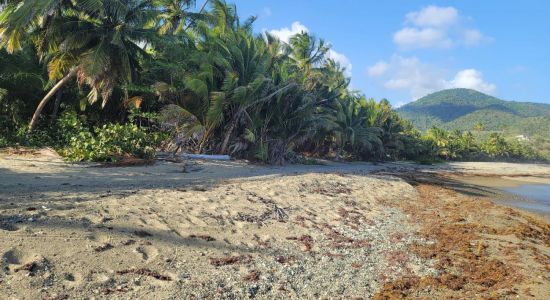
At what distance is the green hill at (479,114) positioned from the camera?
389 feet

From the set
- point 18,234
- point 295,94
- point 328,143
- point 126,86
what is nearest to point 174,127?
point 126,86

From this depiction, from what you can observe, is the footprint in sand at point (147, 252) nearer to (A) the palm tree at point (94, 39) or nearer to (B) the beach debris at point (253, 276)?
(B) the beach debris at point (253, 276)

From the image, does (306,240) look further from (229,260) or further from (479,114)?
(479,114)

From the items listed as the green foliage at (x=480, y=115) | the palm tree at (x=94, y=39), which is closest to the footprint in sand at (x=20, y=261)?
the palm tree at (x=94, y=39)

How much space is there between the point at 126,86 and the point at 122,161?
18.1 feet

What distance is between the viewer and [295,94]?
20.7 metres

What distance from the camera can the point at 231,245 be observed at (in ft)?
18.5

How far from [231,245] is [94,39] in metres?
12.6

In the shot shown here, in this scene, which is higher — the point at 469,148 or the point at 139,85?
the point at 139,85

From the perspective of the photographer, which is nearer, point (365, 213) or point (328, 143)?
point (365, 213)

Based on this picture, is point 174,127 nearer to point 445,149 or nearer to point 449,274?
point 449,274

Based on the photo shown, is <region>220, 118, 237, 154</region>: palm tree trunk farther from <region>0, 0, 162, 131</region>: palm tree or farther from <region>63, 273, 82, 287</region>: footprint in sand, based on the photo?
<region>63, 273, 82, 287</region>: footprint in sand

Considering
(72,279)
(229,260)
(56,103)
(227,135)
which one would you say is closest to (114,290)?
(72,279)

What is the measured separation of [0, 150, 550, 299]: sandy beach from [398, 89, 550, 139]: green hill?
117 meters
